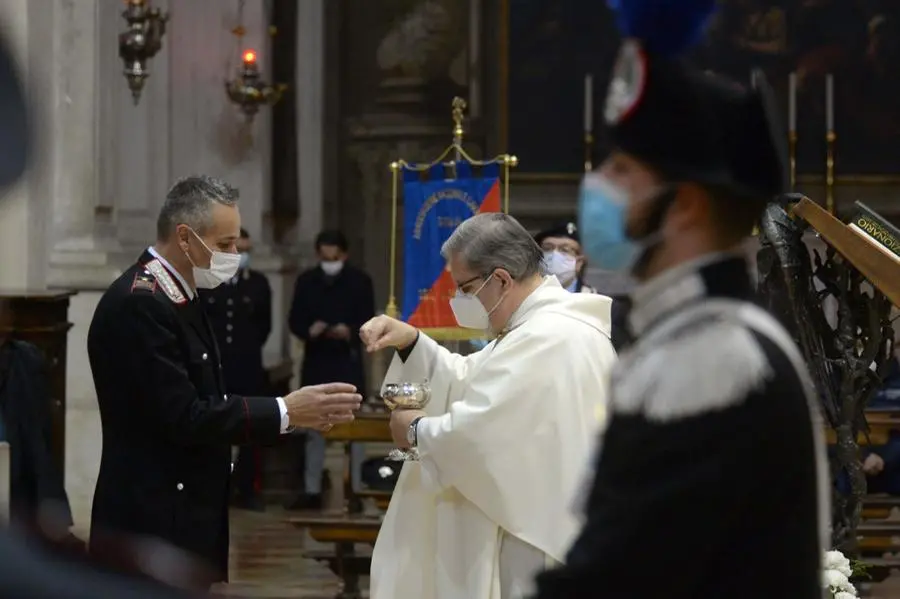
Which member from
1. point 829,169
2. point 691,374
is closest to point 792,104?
point 829,169

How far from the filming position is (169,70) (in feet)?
37.2

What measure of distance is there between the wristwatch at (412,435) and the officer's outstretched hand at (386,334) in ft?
1.24

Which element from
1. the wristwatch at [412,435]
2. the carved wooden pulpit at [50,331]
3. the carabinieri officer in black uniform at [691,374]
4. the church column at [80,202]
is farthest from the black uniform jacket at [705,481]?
the church column at [80,202]

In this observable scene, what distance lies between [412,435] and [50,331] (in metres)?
3.75

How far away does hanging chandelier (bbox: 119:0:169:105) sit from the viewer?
1001cm

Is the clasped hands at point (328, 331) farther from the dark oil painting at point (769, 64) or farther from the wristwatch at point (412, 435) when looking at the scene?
the wristwatch at point (412, 435)

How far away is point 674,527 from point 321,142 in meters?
12.1

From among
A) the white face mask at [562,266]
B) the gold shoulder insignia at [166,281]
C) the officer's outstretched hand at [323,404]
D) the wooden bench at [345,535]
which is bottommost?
the wooden bench at [345,535]

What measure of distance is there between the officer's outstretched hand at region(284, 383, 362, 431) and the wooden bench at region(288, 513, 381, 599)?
2.78 metres

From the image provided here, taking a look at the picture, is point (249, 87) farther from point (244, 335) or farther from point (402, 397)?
point (402, 397)

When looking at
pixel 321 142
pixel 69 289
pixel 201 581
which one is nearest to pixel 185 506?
pixel 201 581

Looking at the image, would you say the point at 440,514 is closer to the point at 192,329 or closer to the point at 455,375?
the point at 455,375

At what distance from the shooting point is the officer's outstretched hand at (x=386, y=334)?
454 centimetres

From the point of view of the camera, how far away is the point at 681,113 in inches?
76.3
